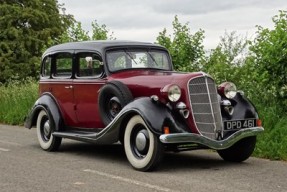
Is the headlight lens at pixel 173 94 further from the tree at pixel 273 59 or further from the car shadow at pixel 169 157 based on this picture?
the tree at pixel 273 59

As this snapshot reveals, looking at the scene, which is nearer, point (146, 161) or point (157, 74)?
point (146, 161)

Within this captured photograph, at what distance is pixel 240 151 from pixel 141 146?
5.73 feet

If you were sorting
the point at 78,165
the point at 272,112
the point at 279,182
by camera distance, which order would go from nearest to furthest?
1. the point at 279,182
2. the point at 78,165
3. the point at 272,112

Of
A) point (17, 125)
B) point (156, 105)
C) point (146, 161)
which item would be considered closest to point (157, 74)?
point (156, 105)

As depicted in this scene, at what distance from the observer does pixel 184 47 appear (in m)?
13.9

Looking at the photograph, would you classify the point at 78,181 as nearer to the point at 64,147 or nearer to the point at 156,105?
the point at 156,105

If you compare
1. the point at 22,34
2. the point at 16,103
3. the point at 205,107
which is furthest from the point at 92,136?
the point at 22,34

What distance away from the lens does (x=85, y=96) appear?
8.67 meters

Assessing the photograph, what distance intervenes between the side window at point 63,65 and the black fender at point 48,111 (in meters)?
0.46

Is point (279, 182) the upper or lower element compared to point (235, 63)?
lower

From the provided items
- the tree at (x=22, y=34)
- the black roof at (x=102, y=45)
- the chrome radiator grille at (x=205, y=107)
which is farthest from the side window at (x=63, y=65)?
the tree at (x=22, y=34)

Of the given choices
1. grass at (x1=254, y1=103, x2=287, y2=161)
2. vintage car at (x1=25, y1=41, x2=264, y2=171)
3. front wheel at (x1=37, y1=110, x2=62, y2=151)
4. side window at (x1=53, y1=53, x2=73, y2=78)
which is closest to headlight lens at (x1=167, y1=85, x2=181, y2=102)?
vintage car at (x1=25, y1=41, x2=264, y2=171)

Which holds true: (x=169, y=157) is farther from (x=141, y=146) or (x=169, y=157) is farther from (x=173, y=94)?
(x=173, y=94)

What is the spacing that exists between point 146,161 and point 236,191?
1.56m
